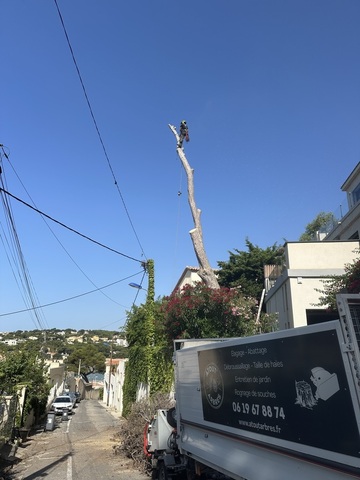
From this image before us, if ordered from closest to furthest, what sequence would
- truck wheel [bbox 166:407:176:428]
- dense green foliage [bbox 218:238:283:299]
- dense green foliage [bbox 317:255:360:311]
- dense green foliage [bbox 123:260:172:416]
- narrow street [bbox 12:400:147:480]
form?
truck wheel [bbox 166:407:176:428], narrow street [bbox 12:400:147:480], dense green foliage [bbox 317:255:360:311], dense green foliage [bbox 123:260:172:416], dense green foliage [bbox 218:238:283:299]

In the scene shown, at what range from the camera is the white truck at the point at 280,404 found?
344 centimetres

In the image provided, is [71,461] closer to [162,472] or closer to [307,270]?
[162,472]

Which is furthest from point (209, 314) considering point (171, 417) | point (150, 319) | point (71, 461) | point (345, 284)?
point (171, 417)

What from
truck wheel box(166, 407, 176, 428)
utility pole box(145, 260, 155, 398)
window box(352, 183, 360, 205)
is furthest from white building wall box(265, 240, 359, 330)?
truck wheel box(166, 407, 176, 428)

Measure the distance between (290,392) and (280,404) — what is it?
28 centimetres

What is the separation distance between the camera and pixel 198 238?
67.7ft

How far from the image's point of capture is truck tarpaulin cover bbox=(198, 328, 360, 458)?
349 centimetres

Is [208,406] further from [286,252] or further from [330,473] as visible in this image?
[286,252]

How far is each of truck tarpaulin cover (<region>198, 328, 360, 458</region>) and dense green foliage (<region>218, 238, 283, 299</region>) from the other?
1020 inches

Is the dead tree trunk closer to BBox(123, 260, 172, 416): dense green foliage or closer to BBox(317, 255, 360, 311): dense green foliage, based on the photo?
BBox(123, 260, 172, 416): dense green foliage

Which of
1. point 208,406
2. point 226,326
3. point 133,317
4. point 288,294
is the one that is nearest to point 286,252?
point 288,294

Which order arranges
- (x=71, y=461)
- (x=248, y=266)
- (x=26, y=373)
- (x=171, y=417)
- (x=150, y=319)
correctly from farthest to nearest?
(x=248, y=266) → (x=150, y=319) → (x=26, y=373) → (x=71, y=461) → (x=171, y=417)

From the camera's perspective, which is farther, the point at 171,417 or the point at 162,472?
the point at 171,417

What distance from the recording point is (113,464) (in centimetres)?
1145
